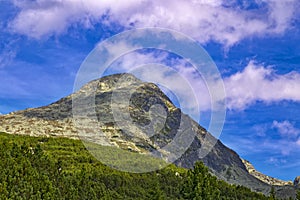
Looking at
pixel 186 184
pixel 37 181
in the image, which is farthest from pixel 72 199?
pixel 186 184

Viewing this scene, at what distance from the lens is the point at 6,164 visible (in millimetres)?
167500

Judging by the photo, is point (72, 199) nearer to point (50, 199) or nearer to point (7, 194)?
point (50, 199)

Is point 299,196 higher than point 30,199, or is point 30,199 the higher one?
point 299,196

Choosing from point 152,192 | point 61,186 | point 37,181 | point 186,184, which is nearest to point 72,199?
point 61,186

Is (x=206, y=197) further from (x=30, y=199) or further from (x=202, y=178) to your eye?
(x=30, y=199)

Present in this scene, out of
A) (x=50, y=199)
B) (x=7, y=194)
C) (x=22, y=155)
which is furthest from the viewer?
(x=22, y=155)

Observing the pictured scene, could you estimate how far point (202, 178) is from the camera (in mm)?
142625

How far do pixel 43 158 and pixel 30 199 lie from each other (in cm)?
5868

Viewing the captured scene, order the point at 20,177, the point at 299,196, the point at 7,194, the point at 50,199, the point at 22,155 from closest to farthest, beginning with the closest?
the point at 7,194, the point at 50,199, the point at 20,177, the point at 299,196, the point at 22,155

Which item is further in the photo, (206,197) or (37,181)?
(37,181)

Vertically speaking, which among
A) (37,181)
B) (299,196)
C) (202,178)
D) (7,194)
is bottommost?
(7,194)

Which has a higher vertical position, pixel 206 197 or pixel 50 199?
pixel 206 197

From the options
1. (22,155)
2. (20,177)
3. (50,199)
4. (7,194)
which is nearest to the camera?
(7,194)

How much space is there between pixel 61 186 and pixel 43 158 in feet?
62.1
